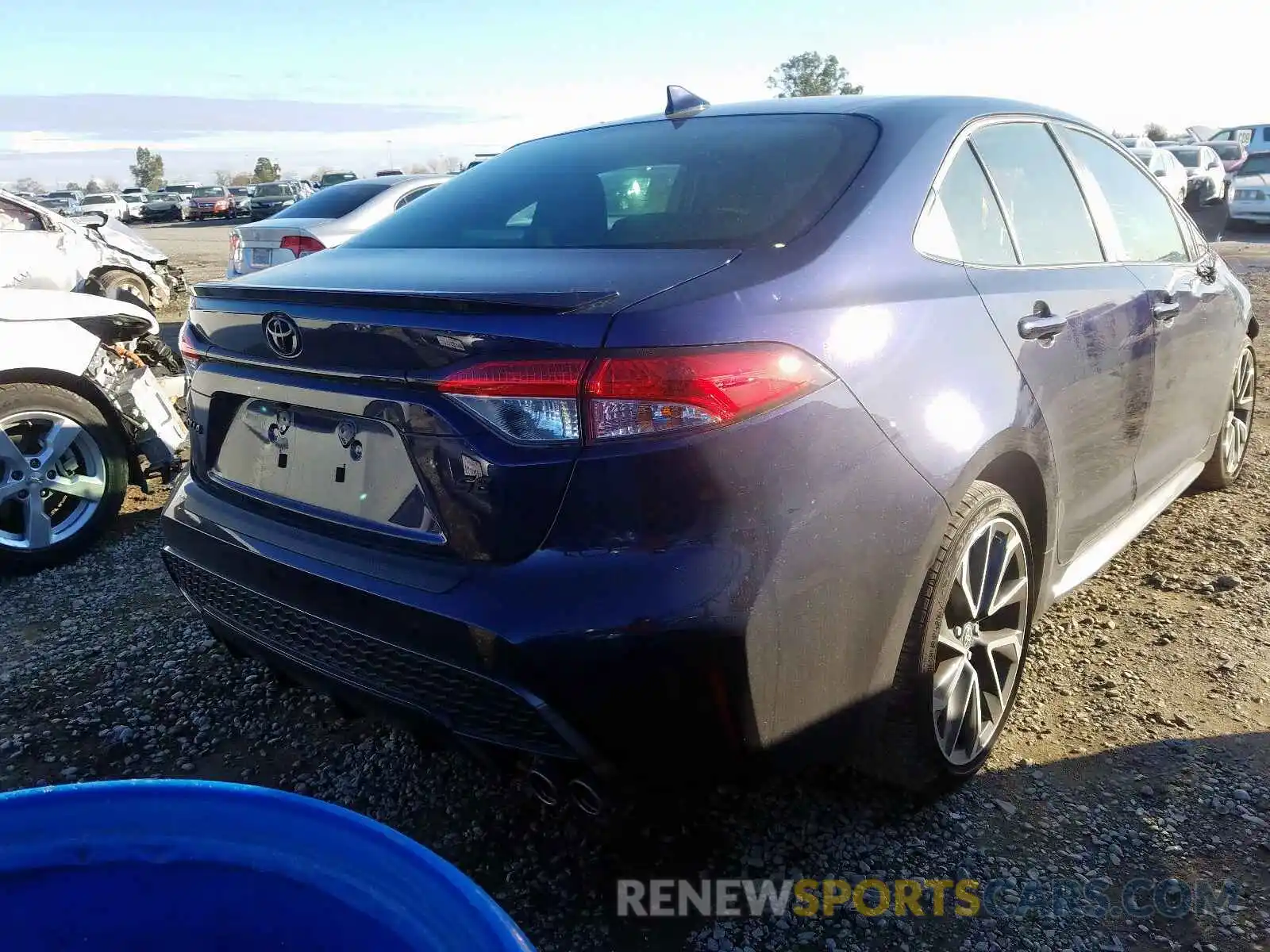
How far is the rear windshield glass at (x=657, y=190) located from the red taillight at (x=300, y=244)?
5620mm

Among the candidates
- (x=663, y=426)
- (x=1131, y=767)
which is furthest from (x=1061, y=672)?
(x=663, y=426)

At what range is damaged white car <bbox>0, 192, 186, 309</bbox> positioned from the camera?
366 inches

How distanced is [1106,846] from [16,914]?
213 centimetres

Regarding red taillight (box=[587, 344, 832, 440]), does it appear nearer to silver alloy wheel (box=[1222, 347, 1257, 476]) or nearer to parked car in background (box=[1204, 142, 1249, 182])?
silver alloy wheel (box=[1222, 347, 1257, 476])

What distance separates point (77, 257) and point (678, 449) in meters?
10.3

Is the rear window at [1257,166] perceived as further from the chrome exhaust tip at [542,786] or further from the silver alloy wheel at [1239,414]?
the chrome exhaust tip at [542,786]

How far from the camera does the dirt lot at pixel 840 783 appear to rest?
2.07m

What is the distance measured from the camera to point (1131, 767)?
256 cm

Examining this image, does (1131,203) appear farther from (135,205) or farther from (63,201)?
(135,205)

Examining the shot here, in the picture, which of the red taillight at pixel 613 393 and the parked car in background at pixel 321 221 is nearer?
the red taillight at pixel 613 393

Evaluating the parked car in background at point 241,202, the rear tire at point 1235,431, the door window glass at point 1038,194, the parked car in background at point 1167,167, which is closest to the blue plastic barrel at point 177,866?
the door window glass at point 1038,194

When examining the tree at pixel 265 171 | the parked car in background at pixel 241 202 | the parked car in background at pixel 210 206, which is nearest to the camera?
the parked car in background at pixel 241 202

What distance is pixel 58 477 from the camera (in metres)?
4.09

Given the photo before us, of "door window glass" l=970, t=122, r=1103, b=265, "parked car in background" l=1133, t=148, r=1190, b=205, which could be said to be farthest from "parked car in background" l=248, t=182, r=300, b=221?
"door window glass" l=970, t=122, r=1103, b=265
